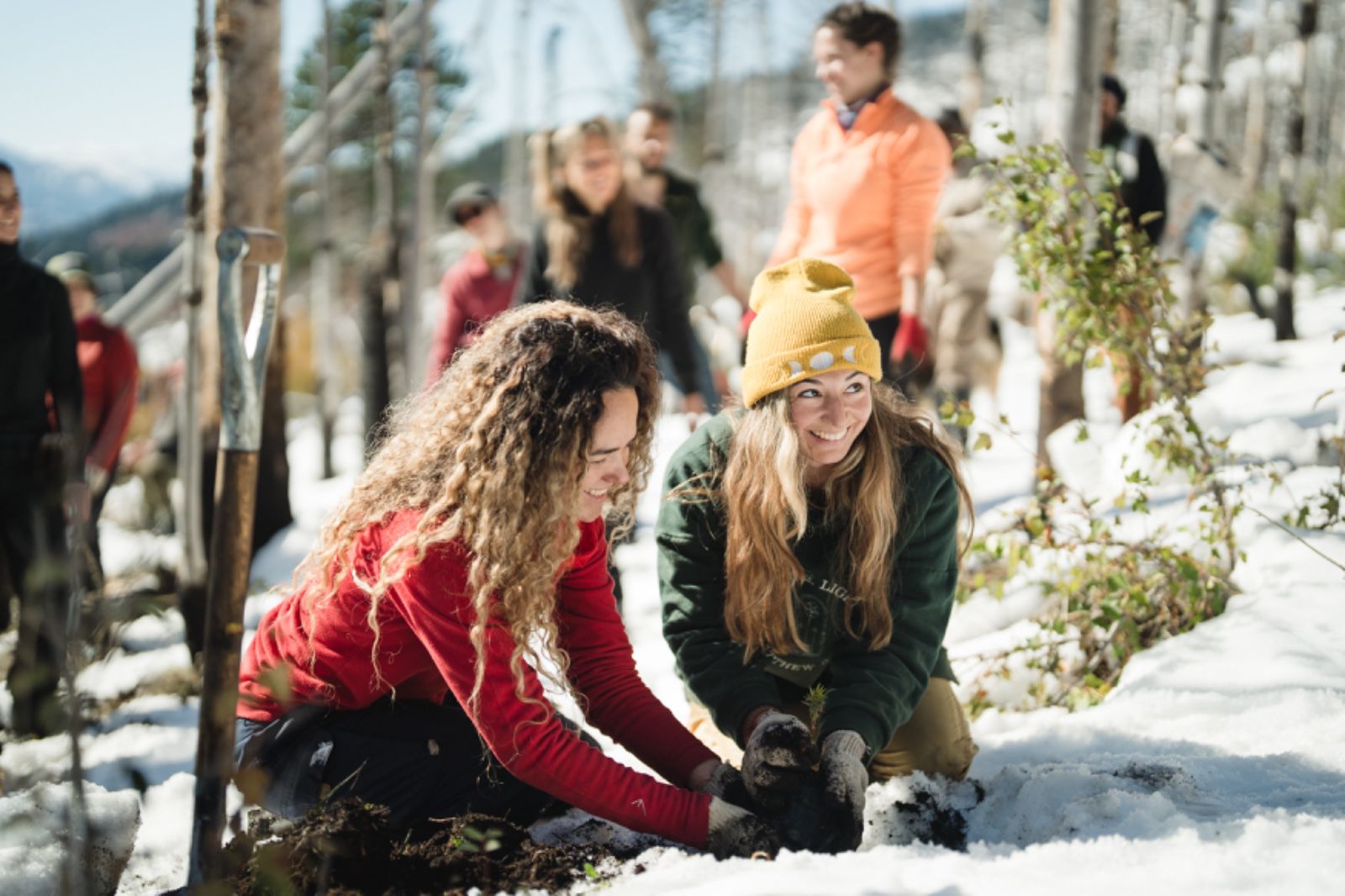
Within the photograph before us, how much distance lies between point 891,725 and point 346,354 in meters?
19.9

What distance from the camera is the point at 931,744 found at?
250 centimetres

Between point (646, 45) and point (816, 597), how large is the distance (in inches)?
342

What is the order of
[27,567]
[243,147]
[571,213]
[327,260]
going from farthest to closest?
1. [327,260]
2. [243,147]
3. [571,213]
4. [27,567]

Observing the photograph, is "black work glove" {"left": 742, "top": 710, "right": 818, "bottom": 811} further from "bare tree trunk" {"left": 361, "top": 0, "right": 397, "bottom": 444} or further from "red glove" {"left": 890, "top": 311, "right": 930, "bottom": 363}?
"bare tree trunk" {"left": 361, "top": 0, "right": 397, "bottom": 444}

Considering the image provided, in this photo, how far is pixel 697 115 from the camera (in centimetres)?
2606

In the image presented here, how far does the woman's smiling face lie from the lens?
2.34 metres

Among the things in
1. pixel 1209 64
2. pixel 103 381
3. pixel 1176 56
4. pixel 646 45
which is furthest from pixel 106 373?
pixel 1176 56

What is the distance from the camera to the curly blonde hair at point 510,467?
2.04m

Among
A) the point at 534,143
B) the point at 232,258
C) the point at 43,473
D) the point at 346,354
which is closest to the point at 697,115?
the point at 346,354

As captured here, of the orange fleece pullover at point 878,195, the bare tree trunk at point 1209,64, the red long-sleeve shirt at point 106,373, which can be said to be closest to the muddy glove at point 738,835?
the orange fleece pullover at point 878,195

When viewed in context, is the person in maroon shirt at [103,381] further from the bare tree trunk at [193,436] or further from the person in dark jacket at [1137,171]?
the person in dark jacket at [1137,171]

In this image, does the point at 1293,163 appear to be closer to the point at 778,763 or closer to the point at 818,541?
the point at 818,541

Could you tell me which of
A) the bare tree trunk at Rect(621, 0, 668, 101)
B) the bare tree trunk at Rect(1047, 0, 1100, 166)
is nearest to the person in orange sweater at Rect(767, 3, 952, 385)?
the bare tree trunk at Rect(1047, 0, 1100, 166)

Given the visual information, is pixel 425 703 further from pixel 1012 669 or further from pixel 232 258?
pixel 1012 669
